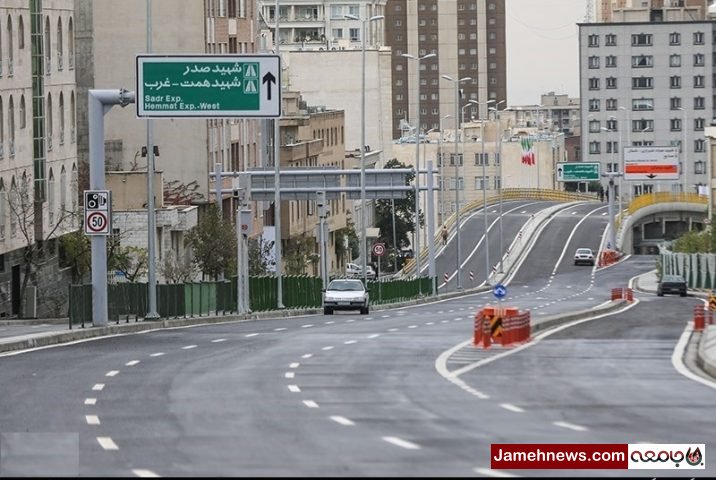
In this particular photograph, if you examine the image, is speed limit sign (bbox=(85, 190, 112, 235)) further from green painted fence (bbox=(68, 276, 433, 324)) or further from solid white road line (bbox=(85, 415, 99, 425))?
solid white road line (bbox=(85, 415, 99, 425))

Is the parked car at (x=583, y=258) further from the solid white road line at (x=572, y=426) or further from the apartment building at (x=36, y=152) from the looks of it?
the solid white road line at (x=572, y=426)

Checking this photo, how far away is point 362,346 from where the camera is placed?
38.2 metres

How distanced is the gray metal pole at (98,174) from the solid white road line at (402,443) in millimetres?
24105

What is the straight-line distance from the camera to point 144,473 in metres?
16.9

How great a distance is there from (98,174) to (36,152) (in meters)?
25.7

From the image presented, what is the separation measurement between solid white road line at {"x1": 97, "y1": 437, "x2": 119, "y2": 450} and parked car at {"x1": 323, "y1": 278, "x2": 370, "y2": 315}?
1911 inches

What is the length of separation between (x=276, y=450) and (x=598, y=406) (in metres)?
6.51

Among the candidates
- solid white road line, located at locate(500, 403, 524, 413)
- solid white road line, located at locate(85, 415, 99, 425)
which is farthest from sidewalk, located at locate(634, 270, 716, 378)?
solid white road line, located at locate(85, 415, 99, 425)

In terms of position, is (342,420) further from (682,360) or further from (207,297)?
(207,297)

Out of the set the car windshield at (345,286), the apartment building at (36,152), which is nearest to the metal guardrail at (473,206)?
the apartment building at (36,152)

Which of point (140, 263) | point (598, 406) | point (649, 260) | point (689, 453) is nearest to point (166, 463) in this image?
point (689, 453)

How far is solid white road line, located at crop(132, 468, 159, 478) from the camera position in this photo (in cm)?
1665

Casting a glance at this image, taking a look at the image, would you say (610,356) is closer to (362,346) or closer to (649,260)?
(362,346)

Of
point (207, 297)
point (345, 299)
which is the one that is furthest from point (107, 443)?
point (345, 299)
